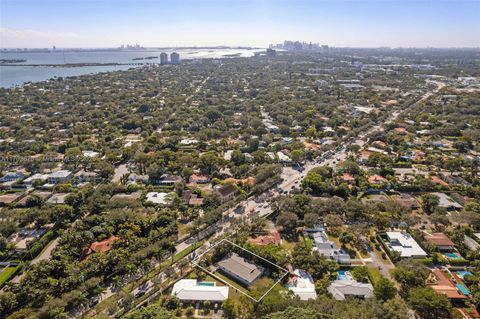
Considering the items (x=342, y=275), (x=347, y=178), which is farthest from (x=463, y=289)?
(x=347, y=178)

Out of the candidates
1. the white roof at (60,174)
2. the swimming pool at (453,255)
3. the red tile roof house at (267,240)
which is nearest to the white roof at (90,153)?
the white roof at (60,174)

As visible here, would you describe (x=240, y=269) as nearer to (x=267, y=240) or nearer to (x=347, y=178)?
(x=267, y=240)

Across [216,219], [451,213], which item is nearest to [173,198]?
[216,219]

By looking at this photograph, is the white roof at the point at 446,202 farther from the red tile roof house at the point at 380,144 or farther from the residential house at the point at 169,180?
the residential house at the point at 169,180

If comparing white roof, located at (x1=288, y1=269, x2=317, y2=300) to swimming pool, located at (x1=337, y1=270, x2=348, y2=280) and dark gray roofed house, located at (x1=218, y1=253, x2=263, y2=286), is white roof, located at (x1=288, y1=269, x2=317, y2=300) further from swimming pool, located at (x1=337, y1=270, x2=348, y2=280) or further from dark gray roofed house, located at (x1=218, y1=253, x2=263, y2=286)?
dark gray roofed house, located at (x1=218, y1=253, x2=263, y2=286)

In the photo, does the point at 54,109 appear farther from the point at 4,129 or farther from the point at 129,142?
the point at 129,142

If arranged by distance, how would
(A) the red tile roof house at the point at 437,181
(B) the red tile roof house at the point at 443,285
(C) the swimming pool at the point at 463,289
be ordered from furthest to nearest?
(A) the red tile roof house at the point at 437,181, (C) the swimming pool at the point at 463,289, (B) the red tile roof house at the point at 443,285

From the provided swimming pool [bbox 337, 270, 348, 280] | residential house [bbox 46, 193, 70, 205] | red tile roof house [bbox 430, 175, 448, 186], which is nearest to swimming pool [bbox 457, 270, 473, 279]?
swimming pool [bbox 337, 270, 348, 280]
